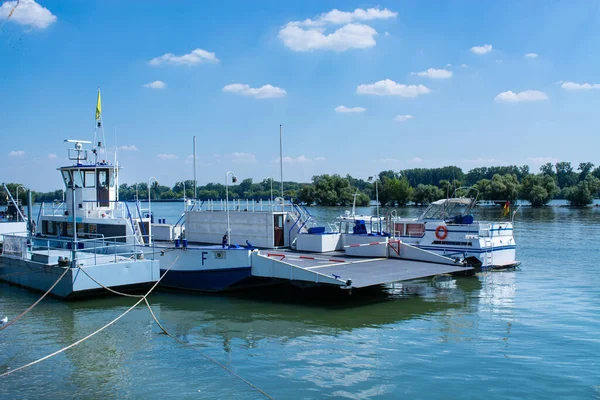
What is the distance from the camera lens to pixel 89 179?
77.5 ft

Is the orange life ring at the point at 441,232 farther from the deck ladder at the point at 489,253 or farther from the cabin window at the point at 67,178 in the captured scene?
the cabin window at the point at 67,178

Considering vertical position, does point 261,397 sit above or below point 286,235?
below

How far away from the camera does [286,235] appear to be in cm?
2319

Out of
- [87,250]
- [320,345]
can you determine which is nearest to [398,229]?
[87,250]

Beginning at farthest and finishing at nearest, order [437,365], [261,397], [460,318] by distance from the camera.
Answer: [460,318], [437,365], [261,397]

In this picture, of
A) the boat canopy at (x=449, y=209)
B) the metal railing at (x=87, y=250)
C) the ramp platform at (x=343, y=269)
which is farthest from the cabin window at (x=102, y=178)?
the boat canopy at (x=449, y=209)

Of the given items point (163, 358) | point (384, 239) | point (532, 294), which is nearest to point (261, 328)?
point (163, 358)

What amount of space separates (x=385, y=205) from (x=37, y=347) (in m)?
109

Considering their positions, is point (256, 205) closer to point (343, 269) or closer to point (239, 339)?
point (343, 269)

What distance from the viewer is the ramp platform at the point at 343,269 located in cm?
1628

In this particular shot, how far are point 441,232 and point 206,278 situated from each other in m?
13.3

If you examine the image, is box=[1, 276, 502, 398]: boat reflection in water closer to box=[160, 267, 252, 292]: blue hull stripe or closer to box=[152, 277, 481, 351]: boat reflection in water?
box=[152, 277, 481, 351]: boat reflection in water

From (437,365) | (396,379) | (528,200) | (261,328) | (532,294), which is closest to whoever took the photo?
(396,379)

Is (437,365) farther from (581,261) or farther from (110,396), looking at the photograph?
(581,261)
